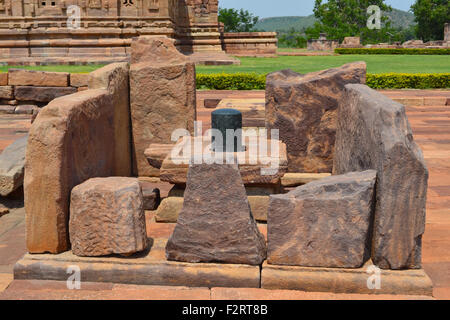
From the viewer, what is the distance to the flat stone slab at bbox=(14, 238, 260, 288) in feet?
9.18

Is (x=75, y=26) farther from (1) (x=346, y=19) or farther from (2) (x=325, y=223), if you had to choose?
(1) (x=346, y=19)

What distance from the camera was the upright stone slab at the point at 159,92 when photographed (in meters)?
4.50

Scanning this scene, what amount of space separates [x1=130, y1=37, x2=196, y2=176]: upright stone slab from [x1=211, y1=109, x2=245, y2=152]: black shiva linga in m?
0.81

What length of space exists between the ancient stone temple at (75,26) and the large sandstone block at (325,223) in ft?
45.6

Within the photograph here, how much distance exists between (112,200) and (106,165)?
1.00 metres

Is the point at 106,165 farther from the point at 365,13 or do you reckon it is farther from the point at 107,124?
the point at 365,13

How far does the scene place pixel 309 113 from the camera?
14.8 feet

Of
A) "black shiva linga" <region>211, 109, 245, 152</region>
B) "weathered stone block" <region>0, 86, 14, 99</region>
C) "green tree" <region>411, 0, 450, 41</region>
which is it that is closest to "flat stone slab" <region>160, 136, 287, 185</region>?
"black shiva linga" <region>211, 109, 245, 152</region>

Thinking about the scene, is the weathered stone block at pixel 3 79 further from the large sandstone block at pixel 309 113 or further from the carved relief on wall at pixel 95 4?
the carved relief on wall at pixel 95 4

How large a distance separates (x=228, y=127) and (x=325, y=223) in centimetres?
136

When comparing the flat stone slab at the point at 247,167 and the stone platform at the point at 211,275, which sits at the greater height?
the flat stone slab at the point at 247,167

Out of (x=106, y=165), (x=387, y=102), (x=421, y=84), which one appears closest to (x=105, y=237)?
(x=106, y=165)

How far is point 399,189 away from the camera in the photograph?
2.58m

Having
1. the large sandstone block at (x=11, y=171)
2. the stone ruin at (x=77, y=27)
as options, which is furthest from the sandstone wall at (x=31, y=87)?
the stone ruin at (x=77, y=27)
